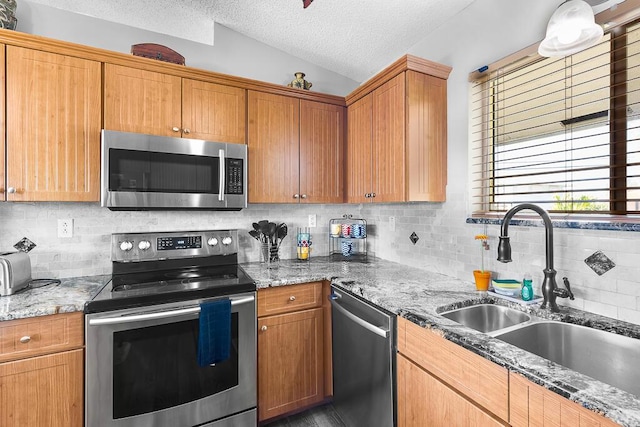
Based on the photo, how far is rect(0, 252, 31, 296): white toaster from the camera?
158 cm

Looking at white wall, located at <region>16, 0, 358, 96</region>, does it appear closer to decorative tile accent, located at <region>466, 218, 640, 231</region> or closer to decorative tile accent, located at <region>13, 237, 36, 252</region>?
decorative tile accent, located at <region>13, 237, 36, 252</region>

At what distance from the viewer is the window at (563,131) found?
50.9 inches

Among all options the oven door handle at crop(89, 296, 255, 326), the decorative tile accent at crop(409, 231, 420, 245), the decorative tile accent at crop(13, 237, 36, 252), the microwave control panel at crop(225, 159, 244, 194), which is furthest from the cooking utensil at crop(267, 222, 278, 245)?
the decorative tile accent at crop(13, 237, 36, 252)

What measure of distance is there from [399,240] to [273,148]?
1.20 metres

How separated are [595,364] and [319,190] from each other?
6.14 ft

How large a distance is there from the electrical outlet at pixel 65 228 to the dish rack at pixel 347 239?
1.85 m

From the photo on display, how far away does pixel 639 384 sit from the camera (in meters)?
1.09

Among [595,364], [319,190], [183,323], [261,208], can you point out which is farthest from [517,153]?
[183,323]

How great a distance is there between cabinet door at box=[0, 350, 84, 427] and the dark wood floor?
1.09 m

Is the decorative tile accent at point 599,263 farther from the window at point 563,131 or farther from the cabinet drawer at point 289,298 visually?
the cabinet drawer at point 289,298

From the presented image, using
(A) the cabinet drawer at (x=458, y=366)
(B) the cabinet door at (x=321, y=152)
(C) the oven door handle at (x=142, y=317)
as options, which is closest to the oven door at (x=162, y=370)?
(C) the oven door handle at (x=142, y=317)

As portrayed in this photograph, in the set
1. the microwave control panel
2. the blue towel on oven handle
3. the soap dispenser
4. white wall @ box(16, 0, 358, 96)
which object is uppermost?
white wall @ box(16, 0, 358, 96)

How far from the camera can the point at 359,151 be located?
2467 millimetres

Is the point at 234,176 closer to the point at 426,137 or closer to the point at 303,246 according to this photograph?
the point at 303,246
